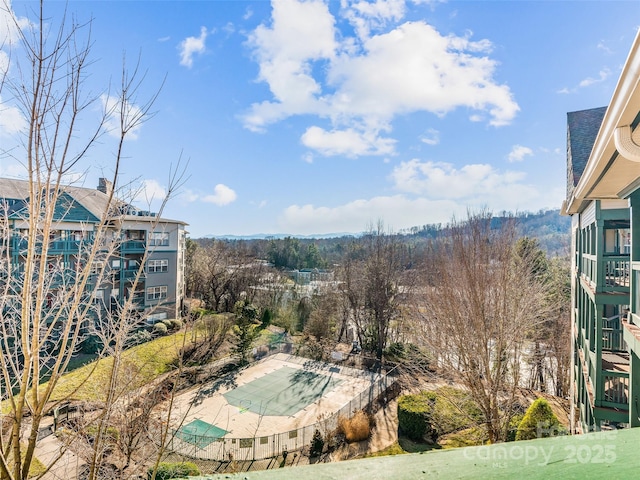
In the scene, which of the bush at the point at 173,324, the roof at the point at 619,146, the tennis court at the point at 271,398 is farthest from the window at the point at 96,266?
the bush at the point at 173,324

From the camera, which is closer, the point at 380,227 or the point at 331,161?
the point at 331,161

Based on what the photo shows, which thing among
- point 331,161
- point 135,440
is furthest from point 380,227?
point 135,440

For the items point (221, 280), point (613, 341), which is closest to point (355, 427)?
point (613, 341)

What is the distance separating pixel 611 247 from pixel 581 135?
333 cm

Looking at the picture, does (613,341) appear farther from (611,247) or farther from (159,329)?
(159,329)

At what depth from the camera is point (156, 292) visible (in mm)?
22625

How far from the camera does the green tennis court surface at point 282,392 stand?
45.9 ft

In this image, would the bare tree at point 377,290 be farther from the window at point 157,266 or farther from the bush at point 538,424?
the window at point 157,266

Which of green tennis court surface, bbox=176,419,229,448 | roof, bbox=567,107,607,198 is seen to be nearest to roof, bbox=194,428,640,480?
roof, bbox=567,107,607,198

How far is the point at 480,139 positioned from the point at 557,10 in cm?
757

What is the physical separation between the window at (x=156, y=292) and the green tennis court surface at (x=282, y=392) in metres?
10.2

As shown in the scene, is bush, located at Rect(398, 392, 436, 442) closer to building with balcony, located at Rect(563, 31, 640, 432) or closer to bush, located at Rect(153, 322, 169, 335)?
building with balcony, located at Rect(563, 31, 640, 432)

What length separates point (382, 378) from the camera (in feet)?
53.6

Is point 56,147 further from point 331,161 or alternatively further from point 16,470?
point 331,161
